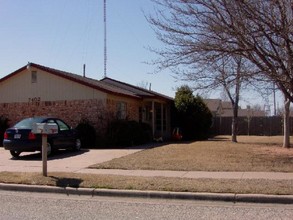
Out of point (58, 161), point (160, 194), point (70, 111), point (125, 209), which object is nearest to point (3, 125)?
point (70, 111)

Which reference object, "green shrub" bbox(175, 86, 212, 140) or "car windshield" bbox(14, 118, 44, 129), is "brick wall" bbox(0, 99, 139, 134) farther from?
"green shrub" bbox(175, 86, 212, 140)

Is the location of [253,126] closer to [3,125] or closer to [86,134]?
[86,134]

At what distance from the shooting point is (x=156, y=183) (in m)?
9.83

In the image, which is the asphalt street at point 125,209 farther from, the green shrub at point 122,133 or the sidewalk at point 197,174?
the green shrub at point 122,133

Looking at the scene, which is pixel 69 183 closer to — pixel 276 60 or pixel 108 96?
pixel 276 60

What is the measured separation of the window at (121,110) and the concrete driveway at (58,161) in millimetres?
5848

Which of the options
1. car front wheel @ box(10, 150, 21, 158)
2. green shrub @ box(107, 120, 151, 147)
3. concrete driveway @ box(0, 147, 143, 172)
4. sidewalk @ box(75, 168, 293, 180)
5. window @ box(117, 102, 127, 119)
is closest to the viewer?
sidewalk @ box(75, 168, 293, 180)

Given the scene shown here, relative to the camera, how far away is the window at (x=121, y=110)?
23891mm

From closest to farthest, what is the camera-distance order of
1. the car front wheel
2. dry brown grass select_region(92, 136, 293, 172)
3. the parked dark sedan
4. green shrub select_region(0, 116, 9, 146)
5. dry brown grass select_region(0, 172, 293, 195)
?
dry brown grass select_region(0, 172, 293, 195), dry brown grass select_region(92, 136, 293, 172), the parked dark sedan, the car front wheel, green shrub select_region(0, 116, 9, 146)

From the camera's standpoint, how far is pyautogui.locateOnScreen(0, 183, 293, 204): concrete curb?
8477 mm

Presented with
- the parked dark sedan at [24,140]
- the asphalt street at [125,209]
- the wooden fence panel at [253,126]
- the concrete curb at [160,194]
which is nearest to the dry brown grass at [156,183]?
the concrete curb at [160,194]

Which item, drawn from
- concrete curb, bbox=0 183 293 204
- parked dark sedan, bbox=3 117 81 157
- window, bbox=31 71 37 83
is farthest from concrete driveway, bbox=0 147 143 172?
window, bbox=31 71 37 83

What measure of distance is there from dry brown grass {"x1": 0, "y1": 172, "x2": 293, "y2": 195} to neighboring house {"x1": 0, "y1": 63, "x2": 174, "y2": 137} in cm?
1132

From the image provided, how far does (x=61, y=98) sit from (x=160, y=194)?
15350 mm
